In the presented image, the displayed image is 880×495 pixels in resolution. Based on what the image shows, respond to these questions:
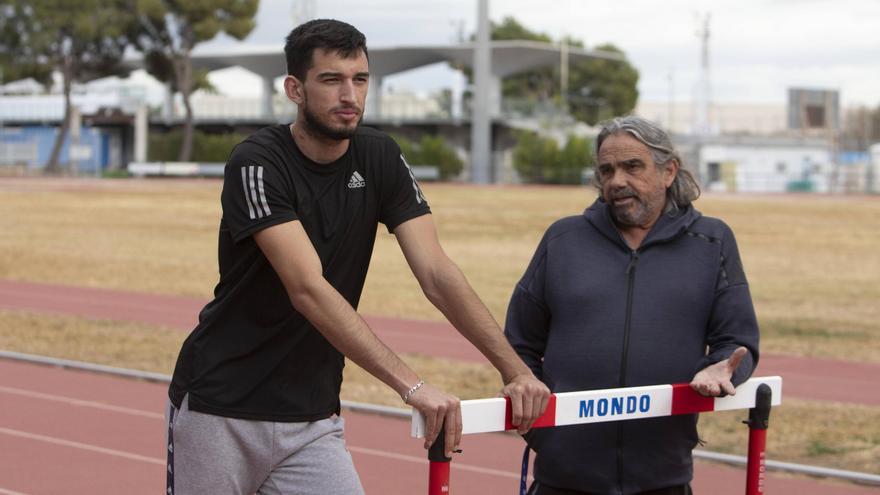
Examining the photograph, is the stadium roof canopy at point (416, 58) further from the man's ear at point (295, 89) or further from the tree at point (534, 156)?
the man's ear at point (295, 89)

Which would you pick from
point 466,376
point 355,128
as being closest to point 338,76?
point 355,128

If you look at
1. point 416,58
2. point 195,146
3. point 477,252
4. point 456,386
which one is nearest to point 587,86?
point 416,58

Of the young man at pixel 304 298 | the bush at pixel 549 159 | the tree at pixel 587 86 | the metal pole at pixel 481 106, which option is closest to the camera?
the young man at pixel 304 298

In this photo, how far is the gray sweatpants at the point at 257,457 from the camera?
11.5ft

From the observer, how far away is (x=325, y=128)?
3.29 meters

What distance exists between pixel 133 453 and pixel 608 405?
504 cm

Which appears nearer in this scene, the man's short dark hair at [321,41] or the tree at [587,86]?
the man's short dark hair at [321,41]

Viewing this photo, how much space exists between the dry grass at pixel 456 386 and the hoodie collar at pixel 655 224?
4.51 meters

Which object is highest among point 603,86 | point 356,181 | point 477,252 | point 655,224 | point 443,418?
point 603,86

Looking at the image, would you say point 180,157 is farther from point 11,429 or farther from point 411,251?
point 411,251

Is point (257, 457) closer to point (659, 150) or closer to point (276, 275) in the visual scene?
point (276, 275)

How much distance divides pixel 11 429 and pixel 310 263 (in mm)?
5778

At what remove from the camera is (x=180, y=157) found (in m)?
77.9

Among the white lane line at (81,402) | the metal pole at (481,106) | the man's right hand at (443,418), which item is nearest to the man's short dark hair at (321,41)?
the man's right hand at (443,418)
